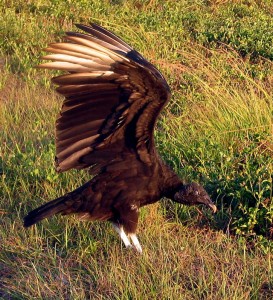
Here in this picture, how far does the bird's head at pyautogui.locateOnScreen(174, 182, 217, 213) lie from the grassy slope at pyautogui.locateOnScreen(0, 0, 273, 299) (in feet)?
0.58

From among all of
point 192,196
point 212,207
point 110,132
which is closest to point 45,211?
point 110,132

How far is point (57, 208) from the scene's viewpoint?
364 centimetres

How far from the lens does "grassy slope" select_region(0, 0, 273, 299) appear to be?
3.21 m

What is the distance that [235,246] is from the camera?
3725 millimetres

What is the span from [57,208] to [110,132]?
19.5 inches

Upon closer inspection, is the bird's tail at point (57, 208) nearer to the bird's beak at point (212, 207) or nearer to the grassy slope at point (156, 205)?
the grassy slope at point (156, 205)

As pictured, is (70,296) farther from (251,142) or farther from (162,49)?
(162,49)

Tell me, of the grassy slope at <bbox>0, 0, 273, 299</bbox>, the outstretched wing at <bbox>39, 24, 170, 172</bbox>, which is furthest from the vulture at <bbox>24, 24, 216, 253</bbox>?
the grassy slope at <bbox>0, 0, 273, 299</bbox>

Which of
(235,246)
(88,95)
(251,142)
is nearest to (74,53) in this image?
(88,95)

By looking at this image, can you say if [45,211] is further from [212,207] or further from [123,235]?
[212,207]

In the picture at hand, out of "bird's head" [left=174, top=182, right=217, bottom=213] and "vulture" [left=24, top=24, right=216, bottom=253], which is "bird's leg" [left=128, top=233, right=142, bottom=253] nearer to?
"vulture" [left=24, top=24, right=216, bottom=253]

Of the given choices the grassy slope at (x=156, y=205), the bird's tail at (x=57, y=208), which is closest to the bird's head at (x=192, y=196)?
the grassy slope at (x=156, y=205)

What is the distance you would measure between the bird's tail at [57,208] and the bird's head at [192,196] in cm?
54

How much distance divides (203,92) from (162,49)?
137 cm
